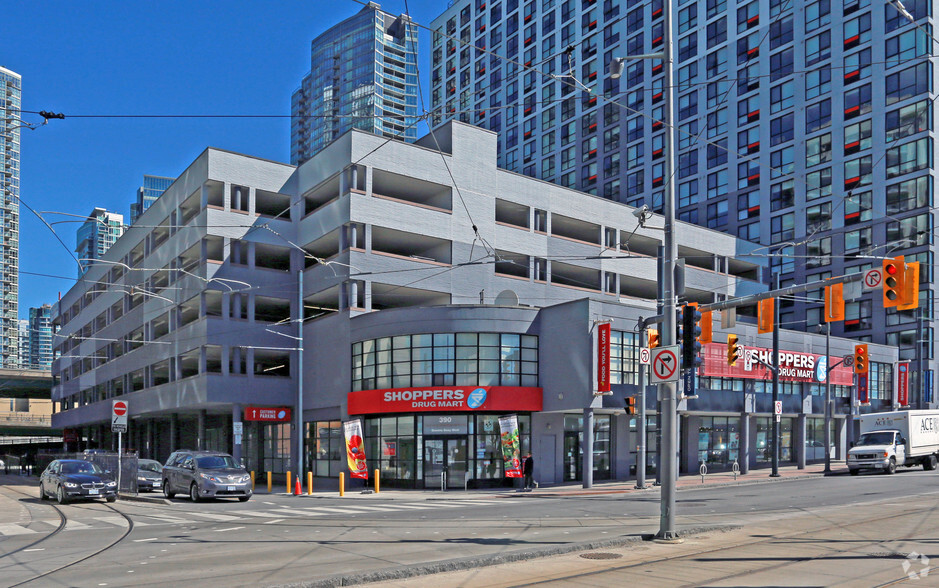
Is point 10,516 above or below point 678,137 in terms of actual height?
below

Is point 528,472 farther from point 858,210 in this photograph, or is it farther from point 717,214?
point 717,214

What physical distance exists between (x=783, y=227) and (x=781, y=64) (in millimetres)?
13561

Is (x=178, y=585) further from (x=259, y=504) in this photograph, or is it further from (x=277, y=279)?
(x=277, y=279)

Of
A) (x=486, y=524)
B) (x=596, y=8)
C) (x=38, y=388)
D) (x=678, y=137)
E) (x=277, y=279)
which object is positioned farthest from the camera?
(x=38, y=388)

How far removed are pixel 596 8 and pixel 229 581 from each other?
81.5 metres

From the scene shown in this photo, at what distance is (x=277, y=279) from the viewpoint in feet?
160

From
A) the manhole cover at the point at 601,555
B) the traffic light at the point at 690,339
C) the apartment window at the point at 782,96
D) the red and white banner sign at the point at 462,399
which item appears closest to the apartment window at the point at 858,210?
the apartment window at the point at 782,96

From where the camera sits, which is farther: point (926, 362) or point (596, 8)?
point (596, 8)

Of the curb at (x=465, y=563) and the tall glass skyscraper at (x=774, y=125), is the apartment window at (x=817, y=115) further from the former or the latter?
the curb at (x=465, y=563)

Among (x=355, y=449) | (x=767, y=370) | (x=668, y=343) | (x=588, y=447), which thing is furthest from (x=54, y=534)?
(x=767, y=370)

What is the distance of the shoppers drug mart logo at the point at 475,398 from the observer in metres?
38.0

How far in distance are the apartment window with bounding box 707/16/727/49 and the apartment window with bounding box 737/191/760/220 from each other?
13.7m

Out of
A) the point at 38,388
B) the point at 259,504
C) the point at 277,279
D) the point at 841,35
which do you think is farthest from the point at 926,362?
the point at 38,388

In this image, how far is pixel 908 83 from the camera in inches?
2493
